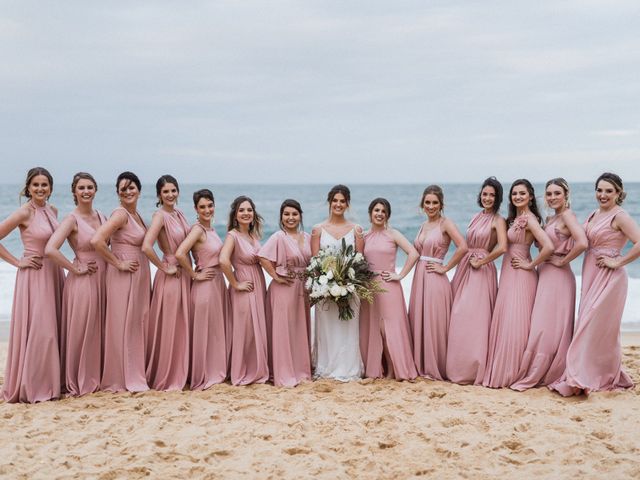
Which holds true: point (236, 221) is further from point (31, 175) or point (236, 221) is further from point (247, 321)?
point (31, 175)

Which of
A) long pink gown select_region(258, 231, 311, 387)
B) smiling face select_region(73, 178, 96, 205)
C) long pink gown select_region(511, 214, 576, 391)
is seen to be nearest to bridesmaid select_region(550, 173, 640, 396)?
long pink gown select_region(511, 214, 576, 391)

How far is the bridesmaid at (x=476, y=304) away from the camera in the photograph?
7.63 metres

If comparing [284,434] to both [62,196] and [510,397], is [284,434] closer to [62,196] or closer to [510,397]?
[510,397]

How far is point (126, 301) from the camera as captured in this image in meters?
7.39

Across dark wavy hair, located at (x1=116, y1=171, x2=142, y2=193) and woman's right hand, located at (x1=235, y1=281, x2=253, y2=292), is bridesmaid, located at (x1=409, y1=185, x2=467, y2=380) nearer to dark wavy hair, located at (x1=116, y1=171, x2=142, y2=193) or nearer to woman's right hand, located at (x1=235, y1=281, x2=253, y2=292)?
woman's right hand, located at (x1=235, y1=281, x2=253, y2=292)

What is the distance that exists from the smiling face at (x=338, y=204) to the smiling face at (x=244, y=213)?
899mm

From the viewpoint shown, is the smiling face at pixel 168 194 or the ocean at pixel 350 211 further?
the ocean at pixel 350 211

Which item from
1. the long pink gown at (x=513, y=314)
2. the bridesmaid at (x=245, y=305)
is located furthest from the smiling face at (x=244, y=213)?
the long pink gown at (x=513, y=314)

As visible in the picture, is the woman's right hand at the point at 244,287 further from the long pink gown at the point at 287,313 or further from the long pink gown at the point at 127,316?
the long pink gown at the point at 127,316

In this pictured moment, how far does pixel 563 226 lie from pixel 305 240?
2757mm

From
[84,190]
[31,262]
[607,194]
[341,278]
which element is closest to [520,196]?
[607,194]

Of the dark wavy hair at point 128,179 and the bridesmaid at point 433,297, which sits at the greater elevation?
the dark wavy hair at point 128,179

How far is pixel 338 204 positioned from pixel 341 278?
2.79 feet

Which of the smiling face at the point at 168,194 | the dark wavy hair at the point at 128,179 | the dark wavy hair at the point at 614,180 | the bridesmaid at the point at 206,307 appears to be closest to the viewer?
the dark wavy hair at the point at 614,180
